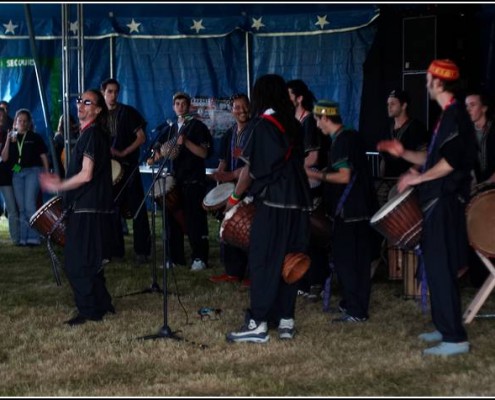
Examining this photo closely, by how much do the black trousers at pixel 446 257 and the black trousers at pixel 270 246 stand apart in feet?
2.60

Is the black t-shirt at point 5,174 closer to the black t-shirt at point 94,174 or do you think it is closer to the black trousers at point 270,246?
the black t-shirt at point 94,174

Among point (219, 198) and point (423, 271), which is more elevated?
point (219, 198)

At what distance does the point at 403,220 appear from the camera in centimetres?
540

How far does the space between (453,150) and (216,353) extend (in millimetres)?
1817

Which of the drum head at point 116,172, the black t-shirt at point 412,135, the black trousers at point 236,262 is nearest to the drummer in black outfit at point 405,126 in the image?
the black t-shirt at point 412,135

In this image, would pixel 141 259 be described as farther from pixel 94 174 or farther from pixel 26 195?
pixel 94 174

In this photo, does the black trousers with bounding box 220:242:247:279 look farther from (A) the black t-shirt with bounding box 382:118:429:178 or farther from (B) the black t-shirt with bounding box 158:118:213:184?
(A) the black t-shirt with bounding box 382:118:429:178

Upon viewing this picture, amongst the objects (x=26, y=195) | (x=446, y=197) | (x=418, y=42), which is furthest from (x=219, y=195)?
(x=26, y=195)

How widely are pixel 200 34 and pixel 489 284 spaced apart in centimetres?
655

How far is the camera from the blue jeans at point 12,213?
401 inches

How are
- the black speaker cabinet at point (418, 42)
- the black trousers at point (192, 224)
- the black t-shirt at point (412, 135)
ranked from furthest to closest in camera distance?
the black speaker cabinet at point (418, 42) → the black trousers at point (192, 224) → the black t-shirt at point (412, 135)

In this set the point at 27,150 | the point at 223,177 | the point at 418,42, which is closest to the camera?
the point at 223,177

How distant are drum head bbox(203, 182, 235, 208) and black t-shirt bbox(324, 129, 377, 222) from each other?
0.98 m

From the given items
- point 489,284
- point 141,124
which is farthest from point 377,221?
point 141,124
